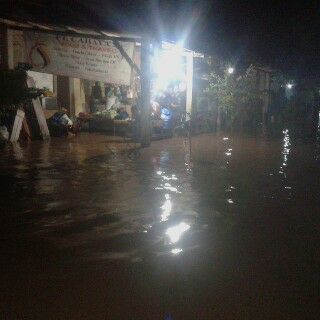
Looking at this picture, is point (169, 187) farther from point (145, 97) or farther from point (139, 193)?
point (145, 97)

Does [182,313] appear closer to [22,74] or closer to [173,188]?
[173,188]

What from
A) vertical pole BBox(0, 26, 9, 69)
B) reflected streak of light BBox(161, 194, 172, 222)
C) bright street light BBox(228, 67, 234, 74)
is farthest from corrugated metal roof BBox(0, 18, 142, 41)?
reflected streak of light BBox(161, 194, 172, 222)

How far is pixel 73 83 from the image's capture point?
1981cm

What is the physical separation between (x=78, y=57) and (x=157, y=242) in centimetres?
1034

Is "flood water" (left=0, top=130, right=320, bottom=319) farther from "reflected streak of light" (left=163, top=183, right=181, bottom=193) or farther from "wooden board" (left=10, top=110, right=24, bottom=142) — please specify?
"wooden board" (left=10, top=110, right=24, bottom=142)

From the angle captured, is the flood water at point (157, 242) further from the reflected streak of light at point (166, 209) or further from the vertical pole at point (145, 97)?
the vertical pole at point (145, 97)

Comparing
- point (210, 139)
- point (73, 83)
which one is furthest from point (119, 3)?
point (73, 83)

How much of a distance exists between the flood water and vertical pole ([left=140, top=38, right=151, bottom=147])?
3.65 meters

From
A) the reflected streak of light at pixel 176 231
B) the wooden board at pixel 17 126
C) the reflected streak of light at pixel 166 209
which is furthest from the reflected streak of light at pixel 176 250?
the wooden board at pixel 17 126

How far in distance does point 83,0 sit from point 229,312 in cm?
874

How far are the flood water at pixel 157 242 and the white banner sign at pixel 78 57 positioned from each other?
4.82 meters

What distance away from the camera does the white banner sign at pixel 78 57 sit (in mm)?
13828

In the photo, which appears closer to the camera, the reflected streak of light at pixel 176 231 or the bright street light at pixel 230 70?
the reflected streak of light at pixel 176 231

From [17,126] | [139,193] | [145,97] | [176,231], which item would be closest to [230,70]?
[145,97]
